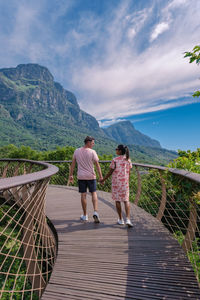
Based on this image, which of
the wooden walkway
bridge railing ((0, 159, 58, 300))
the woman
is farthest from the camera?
the woman

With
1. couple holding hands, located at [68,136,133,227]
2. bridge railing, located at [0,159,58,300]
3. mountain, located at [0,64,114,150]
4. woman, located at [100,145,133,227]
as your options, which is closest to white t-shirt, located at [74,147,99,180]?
couple holding hands, located at [68,136,133,227]

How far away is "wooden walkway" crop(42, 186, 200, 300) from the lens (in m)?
1.67

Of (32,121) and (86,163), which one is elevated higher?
(32,121)

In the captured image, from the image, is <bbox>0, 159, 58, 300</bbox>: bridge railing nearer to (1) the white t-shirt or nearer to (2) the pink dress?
(1) the white t-shirt

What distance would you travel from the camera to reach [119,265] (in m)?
2.04

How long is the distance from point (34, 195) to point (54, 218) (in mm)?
1778

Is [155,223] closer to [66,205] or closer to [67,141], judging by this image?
[66,205]

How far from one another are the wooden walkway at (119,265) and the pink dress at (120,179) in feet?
1.82

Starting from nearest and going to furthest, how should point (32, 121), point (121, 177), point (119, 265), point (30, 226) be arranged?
1. point (119, 265)
2. point (30, 226)
3. point (121, 177)
4. point (32, 121)

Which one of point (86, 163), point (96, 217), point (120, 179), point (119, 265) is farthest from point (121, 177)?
point (119, 265)

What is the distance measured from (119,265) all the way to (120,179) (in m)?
1.31

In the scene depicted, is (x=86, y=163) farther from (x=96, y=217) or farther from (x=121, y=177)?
(x=96, y=217)

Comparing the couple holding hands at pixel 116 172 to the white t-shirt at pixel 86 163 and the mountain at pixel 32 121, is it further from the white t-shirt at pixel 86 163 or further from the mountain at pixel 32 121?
the mountain at pixel 32 121

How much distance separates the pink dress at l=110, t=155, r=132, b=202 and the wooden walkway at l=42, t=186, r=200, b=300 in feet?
1.82
